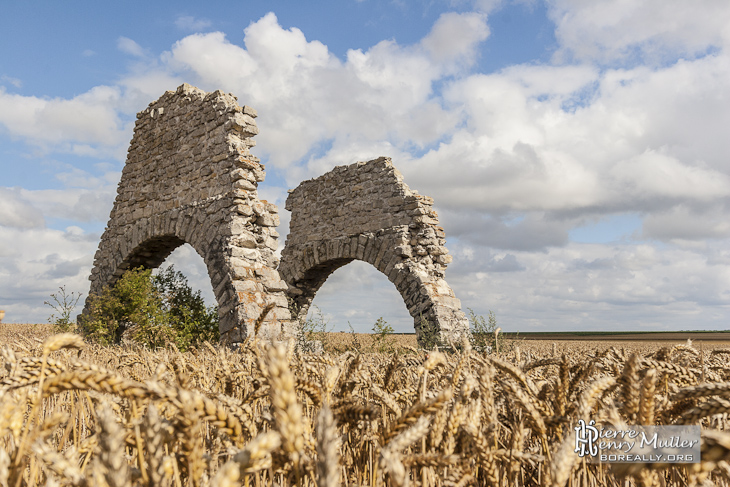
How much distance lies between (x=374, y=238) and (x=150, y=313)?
5.02m

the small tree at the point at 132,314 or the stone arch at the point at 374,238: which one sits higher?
the stone arch at the point at 374,238

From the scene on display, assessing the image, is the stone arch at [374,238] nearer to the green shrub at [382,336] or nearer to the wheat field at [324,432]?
the green shrub at [382,336]

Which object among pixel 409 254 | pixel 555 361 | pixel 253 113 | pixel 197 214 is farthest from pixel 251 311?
pixel 555 361

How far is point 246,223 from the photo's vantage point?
7.91 metres

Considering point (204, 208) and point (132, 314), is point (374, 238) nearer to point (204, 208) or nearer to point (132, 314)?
point (204, 208)

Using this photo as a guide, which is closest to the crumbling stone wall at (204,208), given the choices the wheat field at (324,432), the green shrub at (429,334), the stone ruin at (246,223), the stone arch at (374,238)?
the stone ruin at (246,223)

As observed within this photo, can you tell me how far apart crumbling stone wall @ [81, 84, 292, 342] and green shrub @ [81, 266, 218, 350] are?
0.91 metres

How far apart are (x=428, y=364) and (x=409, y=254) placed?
30.3ft

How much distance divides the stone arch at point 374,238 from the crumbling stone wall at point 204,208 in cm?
331

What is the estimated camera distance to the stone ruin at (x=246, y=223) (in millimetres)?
7684

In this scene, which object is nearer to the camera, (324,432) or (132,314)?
(324,432)
